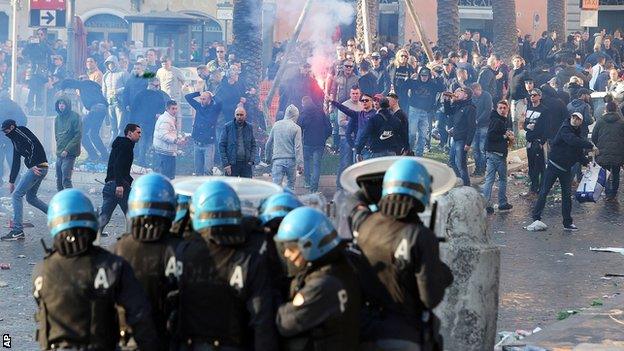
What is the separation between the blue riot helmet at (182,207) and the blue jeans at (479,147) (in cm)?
1439

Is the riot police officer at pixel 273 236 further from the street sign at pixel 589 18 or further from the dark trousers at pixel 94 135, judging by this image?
the street sign at pixel 589 18

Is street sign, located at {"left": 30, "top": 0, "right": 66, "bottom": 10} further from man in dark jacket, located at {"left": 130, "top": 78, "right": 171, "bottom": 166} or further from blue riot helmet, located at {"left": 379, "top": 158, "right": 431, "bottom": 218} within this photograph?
blue riot helmet, located at {"left": 379, "top": 158, "right": 431, "bottom": 218}

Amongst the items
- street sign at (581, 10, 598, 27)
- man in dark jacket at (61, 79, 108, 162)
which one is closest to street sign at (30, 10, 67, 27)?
man in dark jacket at (61, 79, 108, 162)

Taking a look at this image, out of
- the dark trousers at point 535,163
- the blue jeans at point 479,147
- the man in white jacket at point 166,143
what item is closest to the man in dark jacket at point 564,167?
the dark trousers at point 535,163

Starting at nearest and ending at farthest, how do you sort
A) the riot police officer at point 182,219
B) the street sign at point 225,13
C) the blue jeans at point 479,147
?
1. the riot police officer at point 182,219
2. the blue jeans at point 479,147
3. the street sign at point 225,13

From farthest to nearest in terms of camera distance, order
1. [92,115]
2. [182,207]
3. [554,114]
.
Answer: [92,115] < [554,114] < [182,207]

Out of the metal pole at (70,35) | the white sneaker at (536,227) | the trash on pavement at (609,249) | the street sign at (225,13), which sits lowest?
the trash on pavement at (609,249)

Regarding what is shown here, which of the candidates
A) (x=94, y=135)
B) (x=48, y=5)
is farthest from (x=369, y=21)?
(x=48, y=5)

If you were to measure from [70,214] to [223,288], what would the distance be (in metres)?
0.77

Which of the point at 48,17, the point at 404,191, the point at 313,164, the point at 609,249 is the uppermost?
the point at 48,17

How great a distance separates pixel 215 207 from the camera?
6297mm

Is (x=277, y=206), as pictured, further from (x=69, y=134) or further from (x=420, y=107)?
(x=420, y=107)

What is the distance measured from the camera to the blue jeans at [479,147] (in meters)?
21.3

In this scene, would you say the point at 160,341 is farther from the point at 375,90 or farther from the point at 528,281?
the point at 375,90
